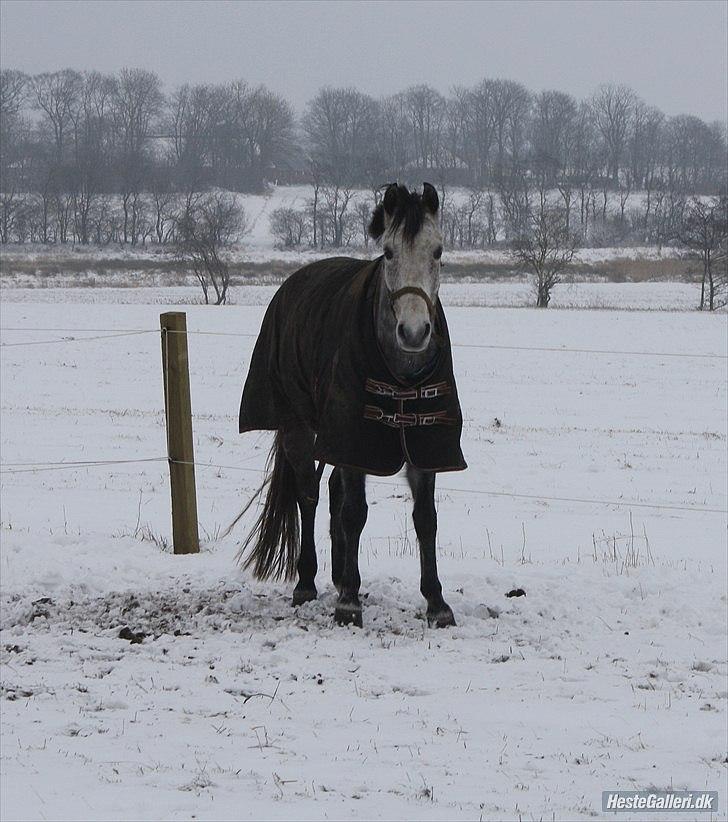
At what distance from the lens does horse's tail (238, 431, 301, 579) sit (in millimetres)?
6266

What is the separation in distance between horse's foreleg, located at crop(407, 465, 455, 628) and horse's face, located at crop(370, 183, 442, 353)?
0.97 m

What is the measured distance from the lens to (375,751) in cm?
396

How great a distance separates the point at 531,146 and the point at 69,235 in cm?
5520

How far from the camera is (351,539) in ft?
18.2

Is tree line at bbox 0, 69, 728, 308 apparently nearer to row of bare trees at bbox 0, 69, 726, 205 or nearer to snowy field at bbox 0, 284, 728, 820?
row of bare trees at bbox 0, 69, 726, 205

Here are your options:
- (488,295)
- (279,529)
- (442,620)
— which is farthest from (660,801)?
(488,295)

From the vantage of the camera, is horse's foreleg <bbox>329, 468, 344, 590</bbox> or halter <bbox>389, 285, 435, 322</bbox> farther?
horse's foreleg <bbox>329, 468, 344, 590</bbox>

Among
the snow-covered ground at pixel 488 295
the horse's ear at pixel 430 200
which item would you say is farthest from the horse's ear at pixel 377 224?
the snow-covered ground at pixel 488 295

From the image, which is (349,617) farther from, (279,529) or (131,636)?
(131,636)

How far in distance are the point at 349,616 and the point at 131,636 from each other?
1113 mm

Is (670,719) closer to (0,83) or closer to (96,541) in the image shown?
(96,541)

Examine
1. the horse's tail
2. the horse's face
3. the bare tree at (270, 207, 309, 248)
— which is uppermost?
the bare tree at (270, 207, 309, 248)

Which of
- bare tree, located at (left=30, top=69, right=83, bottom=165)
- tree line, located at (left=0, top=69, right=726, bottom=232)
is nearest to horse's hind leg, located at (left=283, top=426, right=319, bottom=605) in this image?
tree line, located at (left=0, top=69, right=726, bottom=232)

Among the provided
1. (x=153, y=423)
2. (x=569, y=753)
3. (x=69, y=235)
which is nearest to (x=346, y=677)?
(x=569, y=753)
